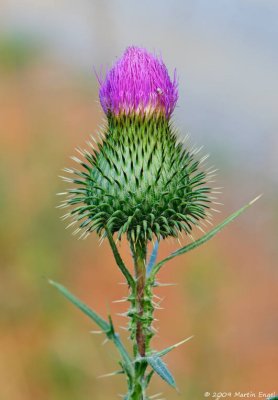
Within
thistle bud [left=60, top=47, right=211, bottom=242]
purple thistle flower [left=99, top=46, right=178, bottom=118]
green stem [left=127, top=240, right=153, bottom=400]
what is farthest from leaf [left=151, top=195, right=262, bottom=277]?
purple thistle flower [left=99, top=46, right=178, bottom=118]

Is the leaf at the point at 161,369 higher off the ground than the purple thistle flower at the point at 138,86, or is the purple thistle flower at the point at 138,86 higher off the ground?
the purple thistle flower at the point at 138,86

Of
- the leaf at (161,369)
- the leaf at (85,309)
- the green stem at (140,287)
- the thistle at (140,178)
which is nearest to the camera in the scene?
the leaf at (161,369)

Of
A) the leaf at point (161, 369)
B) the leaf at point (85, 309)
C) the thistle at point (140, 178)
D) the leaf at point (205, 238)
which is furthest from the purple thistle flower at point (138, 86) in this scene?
the leaf at point (161, 369)

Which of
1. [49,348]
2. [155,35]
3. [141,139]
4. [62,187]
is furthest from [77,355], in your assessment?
[155,35]

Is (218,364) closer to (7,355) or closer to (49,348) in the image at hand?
(49,348)

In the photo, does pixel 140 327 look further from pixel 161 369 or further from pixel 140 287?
pixel 161 369

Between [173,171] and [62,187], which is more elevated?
[62,187]

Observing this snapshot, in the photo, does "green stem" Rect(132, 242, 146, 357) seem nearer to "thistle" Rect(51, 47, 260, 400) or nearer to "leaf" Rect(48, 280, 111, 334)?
"thistle" Rect(51, 47, 260, 400)

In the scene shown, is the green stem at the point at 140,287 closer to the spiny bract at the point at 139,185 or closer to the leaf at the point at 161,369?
the spiny bract at the point at 139,185
